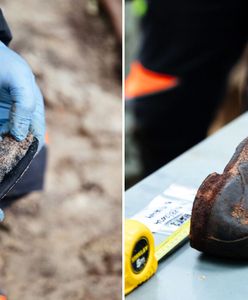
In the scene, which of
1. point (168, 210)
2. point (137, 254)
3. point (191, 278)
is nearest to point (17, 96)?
point (137, 254)

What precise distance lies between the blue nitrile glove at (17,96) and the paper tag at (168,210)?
1.37 feet

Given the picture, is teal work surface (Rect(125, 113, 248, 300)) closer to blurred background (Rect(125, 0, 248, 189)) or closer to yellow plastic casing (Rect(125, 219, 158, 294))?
yellow plastic casing (Rect(125, 219, 158, 294))

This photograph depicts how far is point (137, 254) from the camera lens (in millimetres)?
1108

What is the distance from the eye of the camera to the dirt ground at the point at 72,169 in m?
0.96

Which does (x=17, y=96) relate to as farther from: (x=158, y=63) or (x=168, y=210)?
(x=158, y=63)

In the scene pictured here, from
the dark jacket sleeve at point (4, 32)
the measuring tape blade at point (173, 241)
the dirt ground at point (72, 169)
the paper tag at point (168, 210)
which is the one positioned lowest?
the paper tag at point (168, 210)

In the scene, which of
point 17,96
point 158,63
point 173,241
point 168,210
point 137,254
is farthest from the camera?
point 158,63

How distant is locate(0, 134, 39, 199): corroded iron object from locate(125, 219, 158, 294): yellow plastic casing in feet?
0.62

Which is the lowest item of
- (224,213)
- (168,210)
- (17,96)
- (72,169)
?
(168,210)

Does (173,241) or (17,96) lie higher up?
(17,96)

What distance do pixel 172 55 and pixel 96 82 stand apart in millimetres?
1741

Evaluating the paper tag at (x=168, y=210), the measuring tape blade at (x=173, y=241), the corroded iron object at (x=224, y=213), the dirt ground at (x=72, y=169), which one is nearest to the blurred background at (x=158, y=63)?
the paper tag at (x=168, y=210)

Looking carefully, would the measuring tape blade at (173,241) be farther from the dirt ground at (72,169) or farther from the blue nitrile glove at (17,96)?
the blue nitrile glove at (17,96)

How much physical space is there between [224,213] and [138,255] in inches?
5.3
